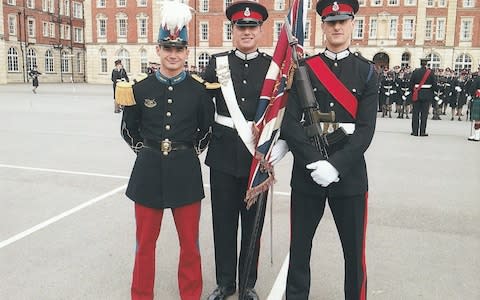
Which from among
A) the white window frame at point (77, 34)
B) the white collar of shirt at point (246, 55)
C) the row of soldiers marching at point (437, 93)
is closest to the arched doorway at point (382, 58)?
the row of soldiers marching at point (437, 93)

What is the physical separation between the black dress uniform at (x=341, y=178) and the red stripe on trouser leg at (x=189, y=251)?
28.2 inches

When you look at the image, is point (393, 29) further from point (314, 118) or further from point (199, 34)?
point (314, 118)

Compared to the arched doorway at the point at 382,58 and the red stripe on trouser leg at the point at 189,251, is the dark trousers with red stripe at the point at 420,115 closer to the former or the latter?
the red stripe on trouser leg at the point at 189,251

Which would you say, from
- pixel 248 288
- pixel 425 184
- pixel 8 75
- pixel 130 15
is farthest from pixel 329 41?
pixel 130 15

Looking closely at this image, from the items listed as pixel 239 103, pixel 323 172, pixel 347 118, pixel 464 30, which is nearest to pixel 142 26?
pixel 464 30

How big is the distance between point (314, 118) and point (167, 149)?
1098 millimetres

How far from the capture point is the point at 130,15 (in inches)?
2373

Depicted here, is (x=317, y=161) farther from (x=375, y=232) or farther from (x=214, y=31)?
(x=214, y=31)

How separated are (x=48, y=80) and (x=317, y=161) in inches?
2349

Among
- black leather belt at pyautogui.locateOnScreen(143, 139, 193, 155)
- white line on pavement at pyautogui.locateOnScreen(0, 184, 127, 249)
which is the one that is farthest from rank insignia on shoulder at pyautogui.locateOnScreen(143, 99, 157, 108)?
white line on pavement at pyautogui.locateOnScreen(0, 184, 127, 249)

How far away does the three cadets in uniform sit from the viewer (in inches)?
139

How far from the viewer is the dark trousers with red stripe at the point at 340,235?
3.18m

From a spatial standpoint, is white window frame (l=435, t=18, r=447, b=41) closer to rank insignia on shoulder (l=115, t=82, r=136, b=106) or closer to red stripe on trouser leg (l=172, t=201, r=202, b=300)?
red stripe on trouser leg (l=172, t=201, r=202, b=300)

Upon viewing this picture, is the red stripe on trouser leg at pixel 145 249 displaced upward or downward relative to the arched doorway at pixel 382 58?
downward
